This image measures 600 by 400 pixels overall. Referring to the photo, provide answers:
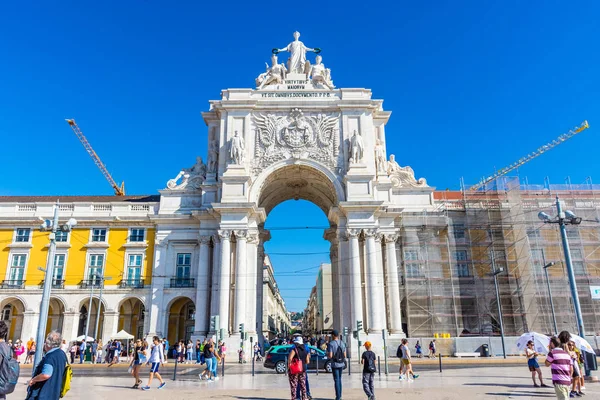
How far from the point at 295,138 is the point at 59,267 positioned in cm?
2388

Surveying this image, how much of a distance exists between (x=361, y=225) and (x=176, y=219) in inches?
648

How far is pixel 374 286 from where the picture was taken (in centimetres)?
3659

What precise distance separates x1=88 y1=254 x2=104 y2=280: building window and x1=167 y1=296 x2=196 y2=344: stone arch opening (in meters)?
7.11

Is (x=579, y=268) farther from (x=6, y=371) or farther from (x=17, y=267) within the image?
(x=17, y=267)

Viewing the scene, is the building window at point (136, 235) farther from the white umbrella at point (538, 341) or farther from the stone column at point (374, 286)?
the white umbrella at point (538, 341)

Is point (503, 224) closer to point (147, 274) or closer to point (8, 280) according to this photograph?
point (147, 274)

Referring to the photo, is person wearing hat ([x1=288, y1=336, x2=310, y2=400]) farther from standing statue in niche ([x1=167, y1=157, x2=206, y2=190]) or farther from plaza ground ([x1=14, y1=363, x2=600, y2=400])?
standing statue in niche ([x1=167, y1=157, x2=206, y2=190])

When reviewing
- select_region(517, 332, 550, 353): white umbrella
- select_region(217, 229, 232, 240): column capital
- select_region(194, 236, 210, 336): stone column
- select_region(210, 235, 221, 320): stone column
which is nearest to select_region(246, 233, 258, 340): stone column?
select_region(217, 229, 232, 240): column capital

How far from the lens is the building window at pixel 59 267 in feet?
133

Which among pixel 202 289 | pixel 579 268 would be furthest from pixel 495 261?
pixel 202 289

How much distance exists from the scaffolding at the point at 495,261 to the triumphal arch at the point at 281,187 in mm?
1987

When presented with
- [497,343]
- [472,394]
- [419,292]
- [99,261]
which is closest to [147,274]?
[99,261]

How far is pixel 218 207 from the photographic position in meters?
38.2

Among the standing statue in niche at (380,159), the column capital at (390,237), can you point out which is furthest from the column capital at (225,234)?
the standing statue in niche at (380,159)
